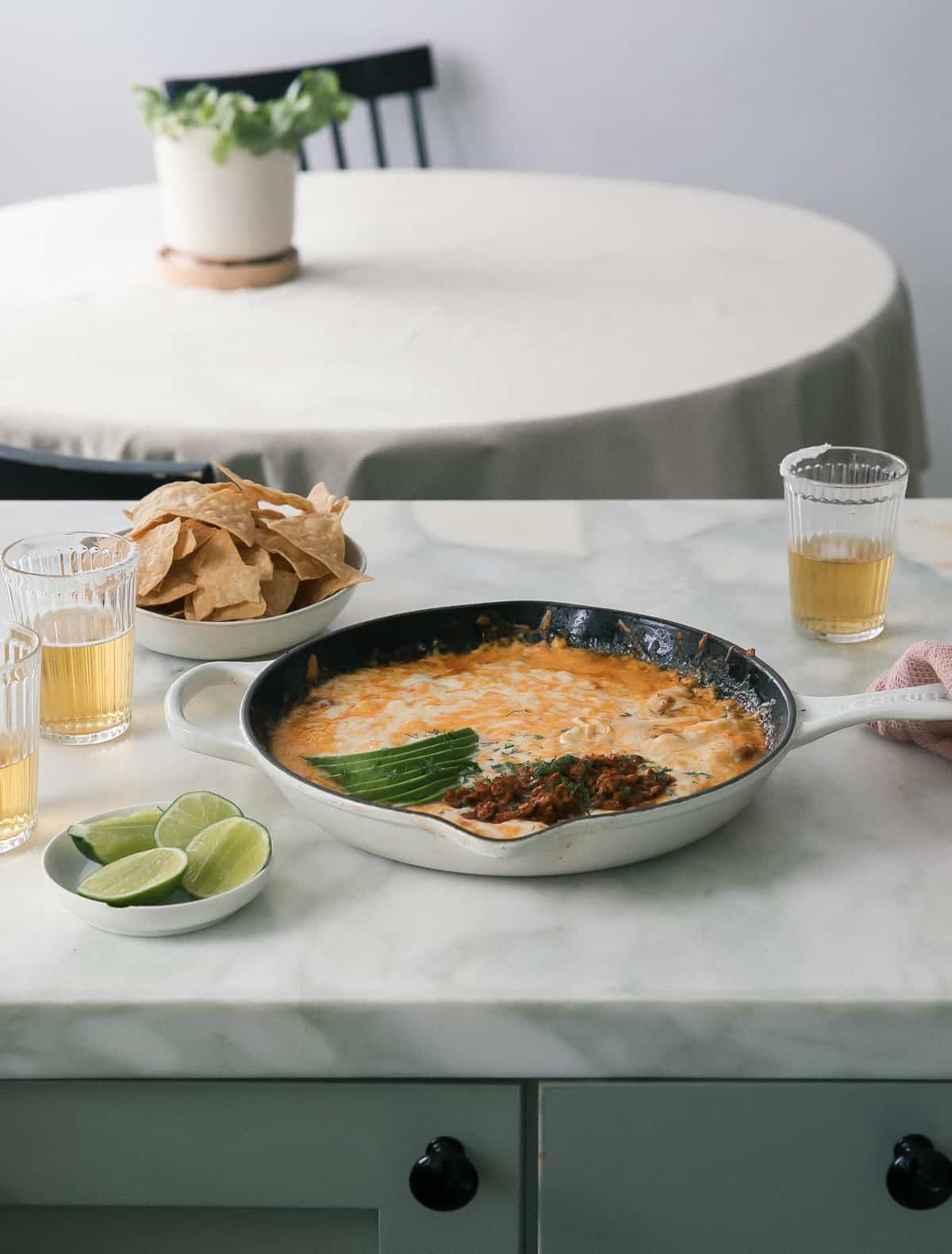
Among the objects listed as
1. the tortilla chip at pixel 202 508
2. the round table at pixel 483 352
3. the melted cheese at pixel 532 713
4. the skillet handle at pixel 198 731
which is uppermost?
the tortilla chip at pixel 202 508

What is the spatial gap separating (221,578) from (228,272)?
59.0 inches

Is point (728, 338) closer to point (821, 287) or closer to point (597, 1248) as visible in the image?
point (821, 287)

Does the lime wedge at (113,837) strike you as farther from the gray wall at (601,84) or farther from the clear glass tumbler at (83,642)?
the gray wall at (601,84)

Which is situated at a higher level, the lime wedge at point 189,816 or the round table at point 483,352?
the lime wedge at point 189,816

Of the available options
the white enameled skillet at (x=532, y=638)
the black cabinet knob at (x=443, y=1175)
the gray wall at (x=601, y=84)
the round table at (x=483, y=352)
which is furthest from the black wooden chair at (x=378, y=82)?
the black cabinet knob at (x=443, y=1175)

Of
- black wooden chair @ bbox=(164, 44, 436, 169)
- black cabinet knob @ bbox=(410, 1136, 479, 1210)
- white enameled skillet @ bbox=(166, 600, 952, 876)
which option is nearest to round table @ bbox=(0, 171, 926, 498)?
black wooden chair @ bbox=(164, 44, 436, 169)

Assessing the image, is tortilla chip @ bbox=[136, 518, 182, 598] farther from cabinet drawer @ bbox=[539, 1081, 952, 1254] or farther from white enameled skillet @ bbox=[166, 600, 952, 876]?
cabinet drawer @ bbox=[539, 1081, 952, 1254]

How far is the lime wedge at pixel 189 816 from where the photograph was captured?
0.85 metres

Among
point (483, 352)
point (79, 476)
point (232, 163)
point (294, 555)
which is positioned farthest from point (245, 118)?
point (294, 555)

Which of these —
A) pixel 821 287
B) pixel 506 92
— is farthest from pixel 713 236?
pixel 506 92

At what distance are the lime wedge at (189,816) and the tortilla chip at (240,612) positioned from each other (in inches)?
9.7

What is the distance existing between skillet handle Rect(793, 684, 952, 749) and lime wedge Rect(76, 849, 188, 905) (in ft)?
1.25

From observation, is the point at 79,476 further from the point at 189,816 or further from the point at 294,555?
the point at 189,816

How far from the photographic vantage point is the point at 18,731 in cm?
Answer: 88
